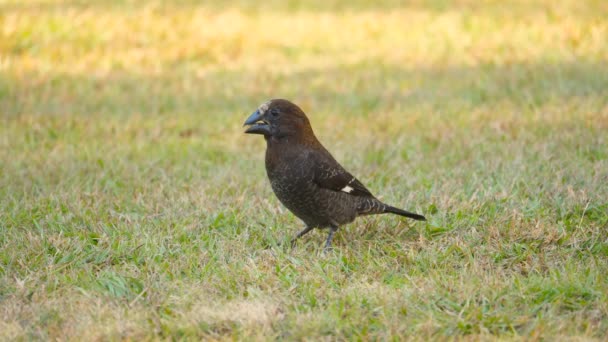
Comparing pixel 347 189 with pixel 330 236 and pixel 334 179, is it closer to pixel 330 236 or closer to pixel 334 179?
pixel 334 179

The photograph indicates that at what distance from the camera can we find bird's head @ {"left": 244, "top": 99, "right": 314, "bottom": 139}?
552 cm

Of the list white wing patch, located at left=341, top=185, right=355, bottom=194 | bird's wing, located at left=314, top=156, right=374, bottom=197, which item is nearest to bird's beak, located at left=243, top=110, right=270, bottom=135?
bird's wing, located at left=314, top=156, right=374, bottom=197

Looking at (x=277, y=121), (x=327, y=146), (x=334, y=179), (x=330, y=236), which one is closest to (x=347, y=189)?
(x=334, y=179)

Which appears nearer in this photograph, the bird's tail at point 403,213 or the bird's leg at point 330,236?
the bird's leg at point 330,236

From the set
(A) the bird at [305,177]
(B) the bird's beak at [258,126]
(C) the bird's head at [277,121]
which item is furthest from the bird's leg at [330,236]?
(B) the bird's beak at [258,126]

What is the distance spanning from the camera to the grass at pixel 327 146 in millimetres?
4383

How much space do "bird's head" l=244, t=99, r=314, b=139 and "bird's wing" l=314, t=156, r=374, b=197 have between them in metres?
0.24

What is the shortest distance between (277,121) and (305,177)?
0.44 m

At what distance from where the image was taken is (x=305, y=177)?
212 inches

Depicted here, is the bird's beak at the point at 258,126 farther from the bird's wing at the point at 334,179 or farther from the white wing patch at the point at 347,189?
the white wing patch at the point at 347,189

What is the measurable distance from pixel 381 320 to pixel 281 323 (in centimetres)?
50

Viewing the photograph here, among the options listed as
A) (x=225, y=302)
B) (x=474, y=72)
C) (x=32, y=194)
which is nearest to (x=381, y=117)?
(x=474, y=72)

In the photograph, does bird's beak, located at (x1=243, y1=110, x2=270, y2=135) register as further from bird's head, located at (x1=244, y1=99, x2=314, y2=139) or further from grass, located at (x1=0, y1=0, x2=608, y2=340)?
grass, located at (x1=0, y1=0, x2=608, y2=340)

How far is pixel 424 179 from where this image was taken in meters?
6.84
